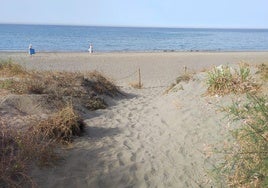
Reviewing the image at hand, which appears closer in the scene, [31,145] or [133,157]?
[31,145]

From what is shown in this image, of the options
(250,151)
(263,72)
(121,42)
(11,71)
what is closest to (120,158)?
(250,151)

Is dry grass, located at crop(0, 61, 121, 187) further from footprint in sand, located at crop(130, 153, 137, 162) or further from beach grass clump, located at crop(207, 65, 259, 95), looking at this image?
beach grass clump, located at crop(207, 65, 259, 95)

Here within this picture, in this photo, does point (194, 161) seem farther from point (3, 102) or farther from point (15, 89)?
point (15, 89)

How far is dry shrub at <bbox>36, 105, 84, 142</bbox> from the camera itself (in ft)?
20.1

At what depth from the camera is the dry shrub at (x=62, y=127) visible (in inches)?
241

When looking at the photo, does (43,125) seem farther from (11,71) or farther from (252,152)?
(11,71)

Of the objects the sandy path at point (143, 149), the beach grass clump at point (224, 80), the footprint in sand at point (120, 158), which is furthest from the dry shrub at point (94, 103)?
the footprint in sand at point (120, 158)

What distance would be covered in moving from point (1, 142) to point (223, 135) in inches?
140

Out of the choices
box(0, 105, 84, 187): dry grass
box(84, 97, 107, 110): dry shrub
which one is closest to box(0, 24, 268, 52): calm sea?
box(84, 97, 107, 110): dry shrub

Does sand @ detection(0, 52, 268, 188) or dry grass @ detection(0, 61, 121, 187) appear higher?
dry grass @ detection(0, 61, 121, 187)

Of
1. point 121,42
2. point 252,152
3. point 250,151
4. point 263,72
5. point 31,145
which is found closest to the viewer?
point 252,152

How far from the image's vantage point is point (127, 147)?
6.37 meters

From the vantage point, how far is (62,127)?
21.0 feet

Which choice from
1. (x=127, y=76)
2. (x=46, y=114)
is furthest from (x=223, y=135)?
(x=127, y=76)
